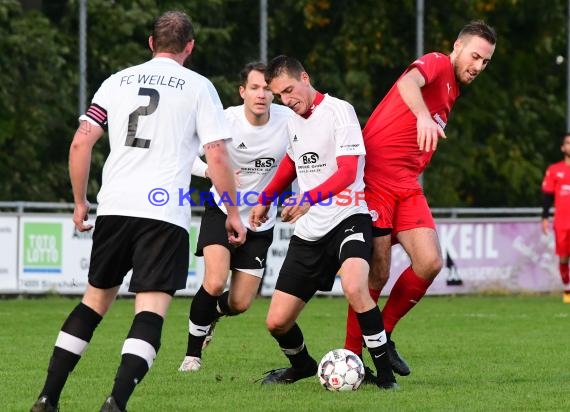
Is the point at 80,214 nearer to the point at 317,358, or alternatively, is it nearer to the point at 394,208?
the point at 394,208

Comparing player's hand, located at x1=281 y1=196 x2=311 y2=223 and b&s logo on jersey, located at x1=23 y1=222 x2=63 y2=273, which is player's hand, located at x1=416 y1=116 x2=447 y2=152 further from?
b&s logo on jersey, located at x1=23 y1=222 x2=63 y2=273

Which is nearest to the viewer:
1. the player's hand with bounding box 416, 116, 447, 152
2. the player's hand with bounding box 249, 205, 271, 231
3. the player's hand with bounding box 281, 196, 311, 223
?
the player's hand with bounding box 416, 116, 447, 152

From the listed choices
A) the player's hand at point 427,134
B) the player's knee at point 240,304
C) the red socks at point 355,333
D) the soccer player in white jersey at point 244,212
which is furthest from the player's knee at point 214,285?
the player's hand at point 427,134

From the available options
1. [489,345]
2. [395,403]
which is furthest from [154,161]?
[489,345]

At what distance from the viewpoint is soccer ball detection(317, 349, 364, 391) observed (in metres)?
8.06

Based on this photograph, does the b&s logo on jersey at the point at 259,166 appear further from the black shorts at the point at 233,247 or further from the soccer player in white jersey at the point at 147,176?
the soccer player in white jersey at the point at 147,176

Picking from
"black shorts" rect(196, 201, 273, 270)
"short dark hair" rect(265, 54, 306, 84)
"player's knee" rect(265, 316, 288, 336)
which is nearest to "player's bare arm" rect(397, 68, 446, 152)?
"short dark hair" rect(265, 54, 306, 84)

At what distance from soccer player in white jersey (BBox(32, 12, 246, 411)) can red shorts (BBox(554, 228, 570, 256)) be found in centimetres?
1267

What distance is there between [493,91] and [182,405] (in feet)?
58.0

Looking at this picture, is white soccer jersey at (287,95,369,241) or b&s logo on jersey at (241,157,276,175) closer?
white soccer jersey at (287,95,369,241)

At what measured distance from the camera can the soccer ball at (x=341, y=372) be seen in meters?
8.06

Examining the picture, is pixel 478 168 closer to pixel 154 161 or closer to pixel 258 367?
pixel 258 367

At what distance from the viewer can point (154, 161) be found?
670 cm

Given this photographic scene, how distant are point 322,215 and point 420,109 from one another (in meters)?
1.09
